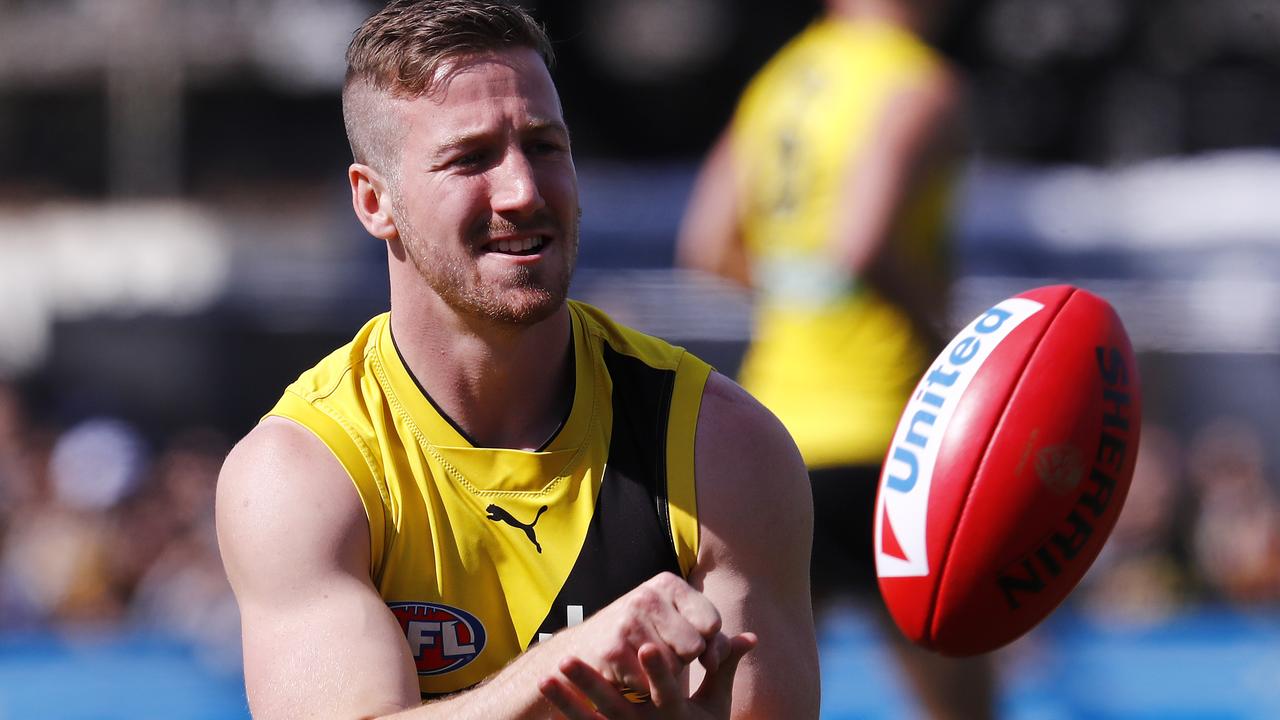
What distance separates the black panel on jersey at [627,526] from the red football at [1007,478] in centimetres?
55

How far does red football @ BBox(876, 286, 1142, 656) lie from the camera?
2.92 m

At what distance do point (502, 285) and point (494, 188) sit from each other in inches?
6.2

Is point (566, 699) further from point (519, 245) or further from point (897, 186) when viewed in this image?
point (897, 186)

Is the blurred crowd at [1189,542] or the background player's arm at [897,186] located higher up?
the background player's arm at [897,186]

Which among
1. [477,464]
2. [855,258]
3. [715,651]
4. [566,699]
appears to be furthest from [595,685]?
[855,258]

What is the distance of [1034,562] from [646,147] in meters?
16.4

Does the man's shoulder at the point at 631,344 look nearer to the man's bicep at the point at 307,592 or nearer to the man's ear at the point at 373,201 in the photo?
the man's ear at the point at 373,201

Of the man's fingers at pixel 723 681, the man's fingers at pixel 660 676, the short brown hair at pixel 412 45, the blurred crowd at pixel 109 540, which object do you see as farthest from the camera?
the blurred crowd at pixel 109 540

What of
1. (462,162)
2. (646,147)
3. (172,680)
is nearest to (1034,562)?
(462,162)

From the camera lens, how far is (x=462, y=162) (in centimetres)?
266

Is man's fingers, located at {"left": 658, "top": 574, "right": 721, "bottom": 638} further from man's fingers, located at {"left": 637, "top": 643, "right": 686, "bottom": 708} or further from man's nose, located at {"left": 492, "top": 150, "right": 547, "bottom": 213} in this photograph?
man's nose, located at {"left": 492, "top": 150, "right": 547, "bottom": 213}

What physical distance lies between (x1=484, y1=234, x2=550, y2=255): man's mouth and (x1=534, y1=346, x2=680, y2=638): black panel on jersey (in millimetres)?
357

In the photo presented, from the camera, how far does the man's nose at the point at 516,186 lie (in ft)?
8.54

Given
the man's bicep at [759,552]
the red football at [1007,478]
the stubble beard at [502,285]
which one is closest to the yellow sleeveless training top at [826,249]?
the red football at [1007,478]
